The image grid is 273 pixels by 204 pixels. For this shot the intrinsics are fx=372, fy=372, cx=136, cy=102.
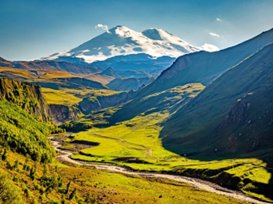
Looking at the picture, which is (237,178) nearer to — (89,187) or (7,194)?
(89,187)

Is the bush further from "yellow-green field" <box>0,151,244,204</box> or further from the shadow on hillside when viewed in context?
the shadow on hillside

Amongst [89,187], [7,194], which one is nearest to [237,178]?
[89,187]

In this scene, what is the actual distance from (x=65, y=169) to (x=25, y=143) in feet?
88.2

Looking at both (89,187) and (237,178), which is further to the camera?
(237,178)

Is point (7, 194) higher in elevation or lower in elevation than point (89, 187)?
higher

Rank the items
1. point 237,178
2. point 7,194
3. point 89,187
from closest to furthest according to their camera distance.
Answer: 1. point 7,194
2. point 89,187
3. point 237,178

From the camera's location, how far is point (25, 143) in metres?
162

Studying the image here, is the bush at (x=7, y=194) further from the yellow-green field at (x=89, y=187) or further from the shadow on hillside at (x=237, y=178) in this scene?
the shadow on hillside at (x=237, y=178)

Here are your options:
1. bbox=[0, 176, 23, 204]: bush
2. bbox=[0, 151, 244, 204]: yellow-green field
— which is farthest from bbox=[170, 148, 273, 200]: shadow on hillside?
bbox=[0, 176, 23, 204]: bush

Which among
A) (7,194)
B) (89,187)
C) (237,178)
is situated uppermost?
(7,194)

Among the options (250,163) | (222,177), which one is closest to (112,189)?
(222,177)

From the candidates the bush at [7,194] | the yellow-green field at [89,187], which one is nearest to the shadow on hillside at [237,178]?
the yellow-green field at [89,187]

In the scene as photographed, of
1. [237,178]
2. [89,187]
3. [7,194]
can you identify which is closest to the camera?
[7,194]

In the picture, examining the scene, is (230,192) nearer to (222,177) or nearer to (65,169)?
(222,177)
